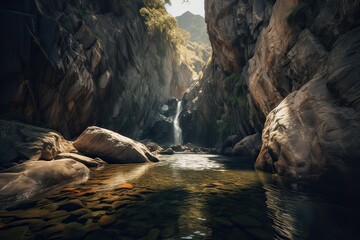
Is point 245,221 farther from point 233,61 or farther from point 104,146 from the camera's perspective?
point 233,61

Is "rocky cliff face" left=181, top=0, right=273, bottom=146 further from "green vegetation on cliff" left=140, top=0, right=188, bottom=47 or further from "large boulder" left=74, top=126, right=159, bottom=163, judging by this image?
"green vegetation on cliff" left=140, top=0, right=188, bottom=47

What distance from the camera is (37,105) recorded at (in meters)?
13.3

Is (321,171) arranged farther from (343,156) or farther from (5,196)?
(5,196)

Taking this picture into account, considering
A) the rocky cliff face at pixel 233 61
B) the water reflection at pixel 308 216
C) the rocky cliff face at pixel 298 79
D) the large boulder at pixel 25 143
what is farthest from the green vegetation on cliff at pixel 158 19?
the water reflection at pixel 308 216

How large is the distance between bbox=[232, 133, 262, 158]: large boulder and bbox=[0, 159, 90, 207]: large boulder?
14689 millimetres

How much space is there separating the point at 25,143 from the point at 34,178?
4.42 m

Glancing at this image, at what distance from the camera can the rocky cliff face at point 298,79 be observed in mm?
6000

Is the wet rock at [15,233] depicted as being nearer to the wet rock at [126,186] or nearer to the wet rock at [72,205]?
the wet rock at [72,205]

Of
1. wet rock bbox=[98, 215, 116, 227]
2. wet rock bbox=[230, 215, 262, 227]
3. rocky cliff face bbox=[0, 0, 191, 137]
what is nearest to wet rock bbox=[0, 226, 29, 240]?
wet rock bbox=[98, 215, 116, 227]

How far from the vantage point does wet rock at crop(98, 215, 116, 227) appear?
12.9ft

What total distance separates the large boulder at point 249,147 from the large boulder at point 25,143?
15195 mm

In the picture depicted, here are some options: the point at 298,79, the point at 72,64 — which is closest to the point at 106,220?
the point at 298,79

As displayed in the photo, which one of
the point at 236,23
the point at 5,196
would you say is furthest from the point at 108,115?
the point at 5,196

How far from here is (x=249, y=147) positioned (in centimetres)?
1941
